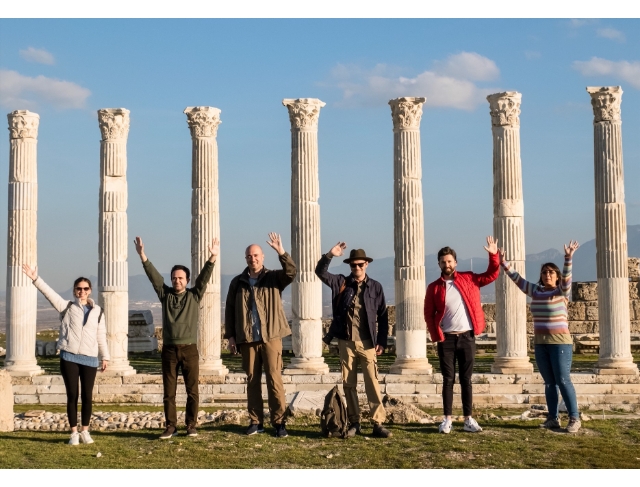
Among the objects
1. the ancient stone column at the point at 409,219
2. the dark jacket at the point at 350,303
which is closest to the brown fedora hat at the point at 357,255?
the dark jacket at the point at 350,303

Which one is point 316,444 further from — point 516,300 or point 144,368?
point 144,368

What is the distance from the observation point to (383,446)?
47.8ft

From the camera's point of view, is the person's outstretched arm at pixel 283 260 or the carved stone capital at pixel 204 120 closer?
the person's outstretched arm at pixel 283 260

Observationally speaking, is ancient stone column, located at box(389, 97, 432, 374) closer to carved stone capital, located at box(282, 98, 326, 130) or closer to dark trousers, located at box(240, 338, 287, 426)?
carved stone capital, located at box(282, 98, 326, 130)

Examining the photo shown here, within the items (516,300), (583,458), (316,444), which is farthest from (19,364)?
(583,458)

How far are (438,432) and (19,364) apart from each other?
1577 cm

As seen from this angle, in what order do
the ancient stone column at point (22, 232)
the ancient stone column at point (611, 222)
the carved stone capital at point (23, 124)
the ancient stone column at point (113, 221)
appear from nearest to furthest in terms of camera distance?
the ancient stone column at point (611, 222) → the ancient stone column at point (113, 221) → the ancient stone column at point (22, 232) → the carved stone capital at point (23, 124)

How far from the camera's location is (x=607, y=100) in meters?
26.5

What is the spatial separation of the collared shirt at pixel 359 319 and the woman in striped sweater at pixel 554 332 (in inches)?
88.1

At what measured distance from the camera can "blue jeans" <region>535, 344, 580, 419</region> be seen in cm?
1577

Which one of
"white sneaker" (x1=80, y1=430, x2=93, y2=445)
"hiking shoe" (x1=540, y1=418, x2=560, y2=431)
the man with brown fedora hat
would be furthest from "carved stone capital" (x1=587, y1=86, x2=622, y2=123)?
"white sneaker" (x1=80, y1=430, x2=93, y2=445)

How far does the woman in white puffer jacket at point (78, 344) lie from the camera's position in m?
14.9

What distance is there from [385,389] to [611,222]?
7.21 meters

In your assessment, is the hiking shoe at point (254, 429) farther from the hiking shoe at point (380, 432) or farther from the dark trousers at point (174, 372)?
the hiking shoe at point (380, 432)
